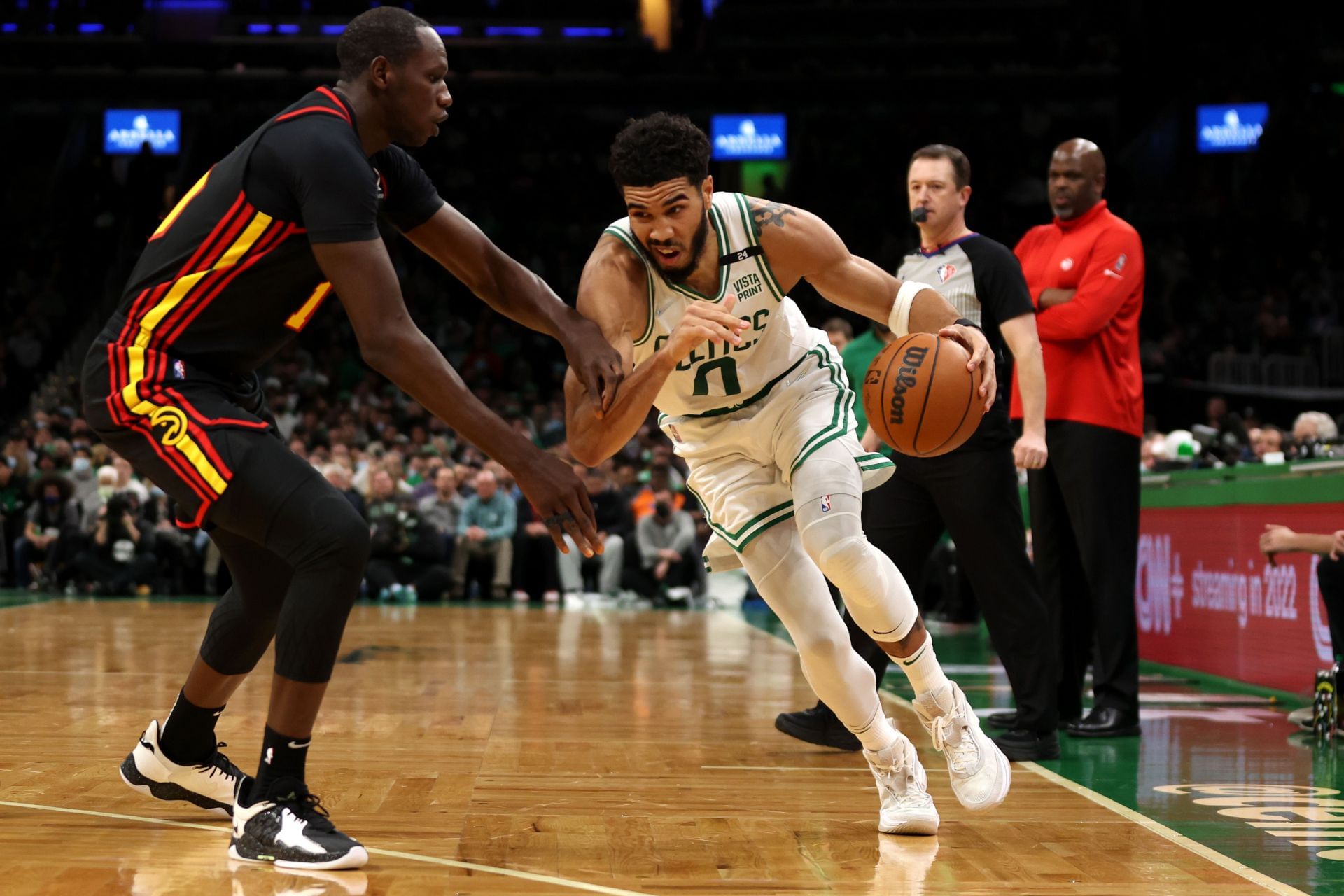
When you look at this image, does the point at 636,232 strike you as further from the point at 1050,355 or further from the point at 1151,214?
the point at 1151,214

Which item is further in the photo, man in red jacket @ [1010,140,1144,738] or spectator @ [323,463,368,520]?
spectator @ [323,463,368,520]

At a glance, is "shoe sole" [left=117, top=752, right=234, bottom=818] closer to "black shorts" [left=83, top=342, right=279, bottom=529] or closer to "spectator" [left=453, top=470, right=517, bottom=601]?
"black shorts" [left=83, top=342, right=279, bottom=529]

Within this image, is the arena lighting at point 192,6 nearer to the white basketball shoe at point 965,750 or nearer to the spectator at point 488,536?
the spectator at point 488,536

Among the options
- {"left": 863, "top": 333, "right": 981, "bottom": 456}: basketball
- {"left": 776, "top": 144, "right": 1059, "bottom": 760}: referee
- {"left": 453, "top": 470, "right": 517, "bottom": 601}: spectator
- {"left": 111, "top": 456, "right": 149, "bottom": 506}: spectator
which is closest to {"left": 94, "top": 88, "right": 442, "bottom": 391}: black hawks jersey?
{"left": 863, "top": 333, "right": 981, "bottom": 456}: basketball

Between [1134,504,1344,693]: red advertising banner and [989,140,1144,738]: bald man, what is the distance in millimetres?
1256

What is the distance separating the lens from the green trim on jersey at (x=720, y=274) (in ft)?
12.5

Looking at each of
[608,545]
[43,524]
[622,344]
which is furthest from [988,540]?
[43,524]

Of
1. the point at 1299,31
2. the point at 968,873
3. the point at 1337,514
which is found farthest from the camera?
the point at 1299,31

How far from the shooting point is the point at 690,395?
3975mm

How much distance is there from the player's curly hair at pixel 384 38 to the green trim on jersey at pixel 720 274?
3.04ft

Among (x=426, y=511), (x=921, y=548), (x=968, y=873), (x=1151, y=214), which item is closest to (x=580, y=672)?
(x=921, y=548)

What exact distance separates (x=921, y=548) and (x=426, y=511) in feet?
31.2

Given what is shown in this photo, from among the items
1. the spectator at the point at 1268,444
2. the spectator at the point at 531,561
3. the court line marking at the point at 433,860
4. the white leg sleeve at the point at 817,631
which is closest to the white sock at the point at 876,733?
the white leg sleeve at the point at 817,631

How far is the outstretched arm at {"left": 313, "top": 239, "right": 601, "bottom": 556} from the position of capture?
298cm
